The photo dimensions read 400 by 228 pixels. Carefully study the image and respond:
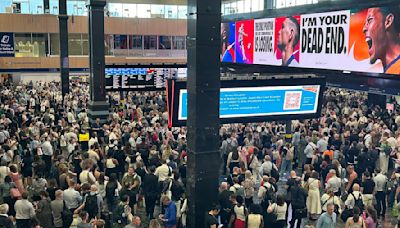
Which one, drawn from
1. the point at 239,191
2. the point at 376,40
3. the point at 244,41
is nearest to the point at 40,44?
the point at 244,41

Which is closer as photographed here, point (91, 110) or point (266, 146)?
point (266, 146)

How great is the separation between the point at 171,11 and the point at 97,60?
913 inches

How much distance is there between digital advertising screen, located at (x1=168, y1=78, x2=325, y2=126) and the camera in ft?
36.7

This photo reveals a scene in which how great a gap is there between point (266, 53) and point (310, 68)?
4.35 metres

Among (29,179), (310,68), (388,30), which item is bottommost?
(29,179)

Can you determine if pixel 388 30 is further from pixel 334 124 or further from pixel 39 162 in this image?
pixel 39 162

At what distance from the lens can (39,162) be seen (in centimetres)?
1073

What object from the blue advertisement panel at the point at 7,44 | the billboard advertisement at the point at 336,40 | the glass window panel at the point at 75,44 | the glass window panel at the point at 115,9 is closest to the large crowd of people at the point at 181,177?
the billboard advertisement at the point at 336,40

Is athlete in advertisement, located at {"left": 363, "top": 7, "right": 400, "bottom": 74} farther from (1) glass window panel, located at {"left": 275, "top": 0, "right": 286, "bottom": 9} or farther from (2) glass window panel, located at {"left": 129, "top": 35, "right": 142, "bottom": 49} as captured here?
(2) glass window panel, located at {"left": 129, "top": 35, "right": 142, "bottom": 49}

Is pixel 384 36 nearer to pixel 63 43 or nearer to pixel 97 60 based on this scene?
pixel 97 60

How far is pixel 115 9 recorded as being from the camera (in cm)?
3944

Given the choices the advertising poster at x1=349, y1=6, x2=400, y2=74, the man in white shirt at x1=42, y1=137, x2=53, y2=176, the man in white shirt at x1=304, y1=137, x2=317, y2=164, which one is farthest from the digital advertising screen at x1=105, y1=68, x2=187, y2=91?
the man in white shirt at x1=304, y1=137, x2=317, y2=164

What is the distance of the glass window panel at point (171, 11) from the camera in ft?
134

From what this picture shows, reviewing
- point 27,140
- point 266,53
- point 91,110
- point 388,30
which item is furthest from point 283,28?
point 27,140
